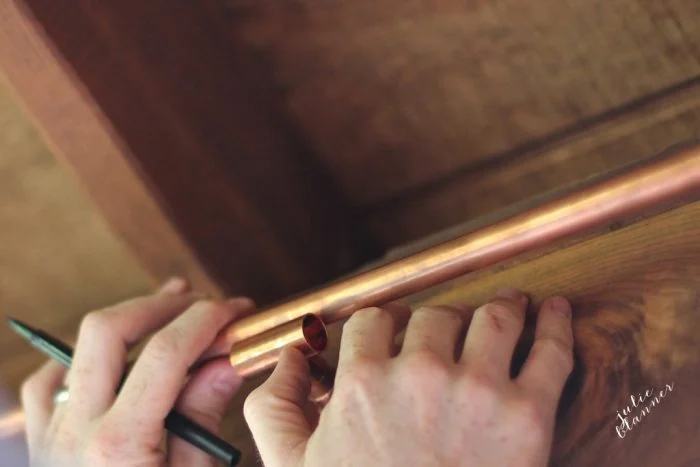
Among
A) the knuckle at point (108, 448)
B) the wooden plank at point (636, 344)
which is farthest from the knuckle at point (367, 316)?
the knuckle at point (108, 448)

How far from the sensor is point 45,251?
2.78 ft

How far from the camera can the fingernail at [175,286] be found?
27.2 inches

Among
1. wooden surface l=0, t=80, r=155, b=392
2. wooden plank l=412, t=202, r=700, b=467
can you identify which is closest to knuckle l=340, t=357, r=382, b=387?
wooden plank l=412, t=202, r=700, b=467

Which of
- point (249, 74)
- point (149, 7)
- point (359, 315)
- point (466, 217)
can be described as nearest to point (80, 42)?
point (149, 7)

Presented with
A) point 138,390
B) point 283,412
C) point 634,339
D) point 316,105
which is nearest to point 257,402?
point 283,412

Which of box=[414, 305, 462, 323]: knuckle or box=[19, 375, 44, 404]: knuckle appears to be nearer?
box=[414, 305, 462, 323]: knuckle

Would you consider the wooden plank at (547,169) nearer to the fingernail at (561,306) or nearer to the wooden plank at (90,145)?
the fingernail at (561,306)

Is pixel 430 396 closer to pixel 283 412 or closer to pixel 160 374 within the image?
pixel 283 412

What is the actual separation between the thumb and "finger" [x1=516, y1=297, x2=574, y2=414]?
6.1 inches

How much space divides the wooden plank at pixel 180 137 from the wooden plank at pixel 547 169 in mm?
88

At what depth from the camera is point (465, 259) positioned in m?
0.48

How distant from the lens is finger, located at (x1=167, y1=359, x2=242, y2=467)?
1.94 feet

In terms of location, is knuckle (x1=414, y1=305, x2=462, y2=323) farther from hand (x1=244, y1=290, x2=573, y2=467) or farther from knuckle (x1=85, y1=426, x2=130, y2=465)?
knuckle (x1=85, y1=426, x2=130, y2=465)

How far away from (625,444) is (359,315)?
0.20 meters
